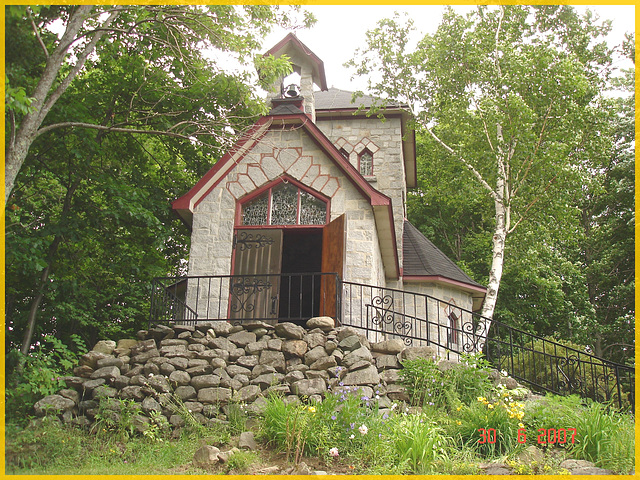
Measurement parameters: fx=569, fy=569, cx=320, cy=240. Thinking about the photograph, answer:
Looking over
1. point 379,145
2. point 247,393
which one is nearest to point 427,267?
point 379,145

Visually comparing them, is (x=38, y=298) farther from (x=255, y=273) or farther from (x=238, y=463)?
(x=238, y=463)

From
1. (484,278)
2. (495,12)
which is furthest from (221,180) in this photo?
(484,278)

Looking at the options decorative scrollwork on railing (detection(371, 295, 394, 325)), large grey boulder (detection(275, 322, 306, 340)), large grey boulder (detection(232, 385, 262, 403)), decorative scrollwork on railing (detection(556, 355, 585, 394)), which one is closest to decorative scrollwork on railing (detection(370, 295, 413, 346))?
decorative scrollwork on railing (detection(371, 295, 394, 325))

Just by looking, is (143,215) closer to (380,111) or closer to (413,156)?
(380,111)

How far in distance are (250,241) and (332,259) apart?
167 centimetres

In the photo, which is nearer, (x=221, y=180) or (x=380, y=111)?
(x=221, y=180)

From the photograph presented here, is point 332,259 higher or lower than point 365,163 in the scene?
lower

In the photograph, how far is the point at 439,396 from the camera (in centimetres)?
794

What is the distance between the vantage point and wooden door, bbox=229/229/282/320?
10.2m

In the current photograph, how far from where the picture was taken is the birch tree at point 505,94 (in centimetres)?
1583

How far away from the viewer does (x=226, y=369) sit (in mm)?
8414

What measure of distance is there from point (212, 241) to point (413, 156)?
10.6 m

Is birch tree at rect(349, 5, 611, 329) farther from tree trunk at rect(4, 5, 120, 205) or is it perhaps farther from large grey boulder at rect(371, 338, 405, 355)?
tree trunk at rect(4, 5, 120, 205)

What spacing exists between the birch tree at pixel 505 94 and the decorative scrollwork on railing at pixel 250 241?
7.15m
